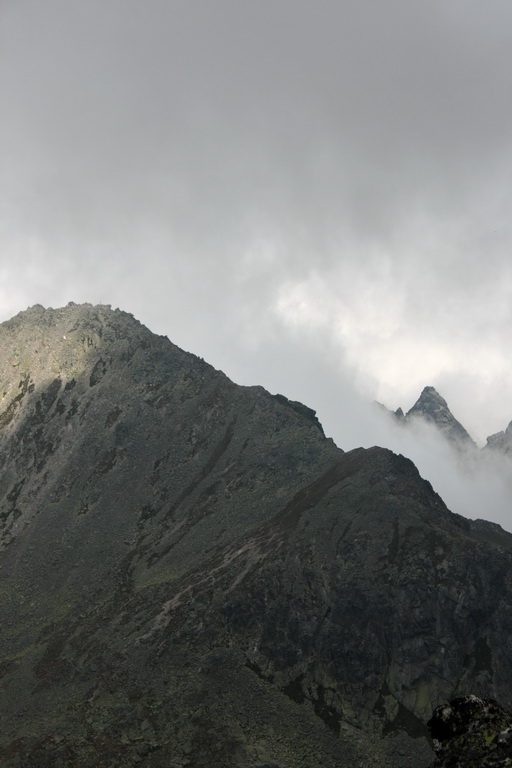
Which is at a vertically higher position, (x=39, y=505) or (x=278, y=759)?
(x=39, y=505)

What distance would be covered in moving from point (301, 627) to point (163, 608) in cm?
2939

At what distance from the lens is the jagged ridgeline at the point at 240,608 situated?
315 feet

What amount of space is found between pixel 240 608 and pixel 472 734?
112m

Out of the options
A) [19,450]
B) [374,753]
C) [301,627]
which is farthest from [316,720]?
[19,450]

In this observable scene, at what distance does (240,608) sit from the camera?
119m

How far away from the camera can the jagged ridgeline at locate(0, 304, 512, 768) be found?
95875 mm

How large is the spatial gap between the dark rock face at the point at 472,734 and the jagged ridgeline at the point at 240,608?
87526 millimetres

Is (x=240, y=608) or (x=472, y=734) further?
(x=240, y=608)

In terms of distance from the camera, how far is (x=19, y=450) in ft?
622

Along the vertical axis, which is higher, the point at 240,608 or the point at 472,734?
the point at 240,608

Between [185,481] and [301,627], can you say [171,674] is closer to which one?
[301,627]

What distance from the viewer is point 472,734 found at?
14.2 metres

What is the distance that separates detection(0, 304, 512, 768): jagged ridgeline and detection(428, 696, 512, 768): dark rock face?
8753cm

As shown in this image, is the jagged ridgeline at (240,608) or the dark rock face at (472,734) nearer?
the dark rock face at (472,734)
